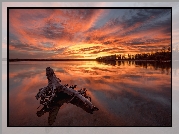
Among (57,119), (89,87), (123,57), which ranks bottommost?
(57,119)

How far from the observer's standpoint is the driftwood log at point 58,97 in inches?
167

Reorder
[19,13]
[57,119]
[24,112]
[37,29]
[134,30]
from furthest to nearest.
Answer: [134,30], [37,29], [19,13], [24,112], [57,119]

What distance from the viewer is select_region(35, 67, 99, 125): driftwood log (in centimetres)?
423

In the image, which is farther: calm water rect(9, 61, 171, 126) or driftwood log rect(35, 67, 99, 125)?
driftwood log rect(35, 67, 99, 125)

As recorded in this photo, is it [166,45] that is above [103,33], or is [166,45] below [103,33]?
below

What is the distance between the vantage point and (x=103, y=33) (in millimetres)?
5320

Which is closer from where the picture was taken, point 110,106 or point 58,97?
point 110,106

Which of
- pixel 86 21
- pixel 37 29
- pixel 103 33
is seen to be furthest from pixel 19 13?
pixel 103 33

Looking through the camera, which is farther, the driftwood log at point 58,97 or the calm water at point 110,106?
the driftwood log at point 58,97

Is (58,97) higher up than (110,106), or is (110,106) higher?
(58,97)

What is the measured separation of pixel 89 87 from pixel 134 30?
190cm

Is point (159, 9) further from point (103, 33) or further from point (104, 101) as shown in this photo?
point (104, 101)

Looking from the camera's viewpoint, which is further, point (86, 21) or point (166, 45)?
point (86, 21)

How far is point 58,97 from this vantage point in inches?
185
